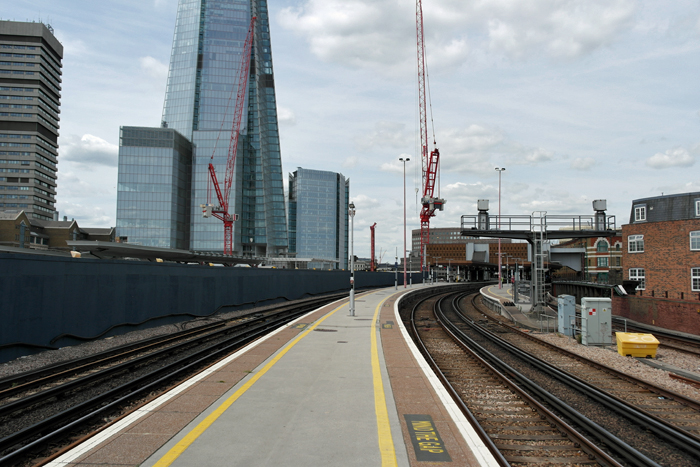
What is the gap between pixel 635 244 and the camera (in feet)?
121

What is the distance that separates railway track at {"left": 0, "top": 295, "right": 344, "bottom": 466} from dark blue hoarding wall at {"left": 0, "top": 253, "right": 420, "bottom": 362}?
1972 mm

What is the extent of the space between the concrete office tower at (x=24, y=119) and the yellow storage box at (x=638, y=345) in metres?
181

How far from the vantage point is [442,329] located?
78.7ft

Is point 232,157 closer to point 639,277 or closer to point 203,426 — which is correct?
point 639,277

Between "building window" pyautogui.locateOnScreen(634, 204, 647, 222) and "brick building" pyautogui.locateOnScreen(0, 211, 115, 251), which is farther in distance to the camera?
"brick building" pyautogui.locateOnScreen(0, 211, 115, 251)

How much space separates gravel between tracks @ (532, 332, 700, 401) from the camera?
12.2m

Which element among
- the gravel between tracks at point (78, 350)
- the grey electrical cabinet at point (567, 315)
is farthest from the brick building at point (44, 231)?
the grey electrical cabinet at point (567, 315)

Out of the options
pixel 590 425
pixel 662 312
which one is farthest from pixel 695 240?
pixel 590 425

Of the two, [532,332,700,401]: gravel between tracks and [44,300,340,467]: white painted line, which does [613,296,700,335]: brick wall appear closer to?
[532,332,700,401]: gravel between tracks

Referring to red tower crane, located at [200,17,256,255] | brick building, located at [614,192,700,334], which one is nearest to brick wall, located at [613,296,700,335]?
brick building, located at [614,192,700,334]

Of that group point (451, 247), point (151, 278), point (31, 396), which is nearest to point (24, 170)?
point (451, 247)

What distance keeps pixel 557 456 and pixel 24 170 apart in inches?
7512

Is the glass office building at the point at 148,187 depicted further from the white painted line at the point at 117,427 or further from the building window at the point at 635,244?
the white painted line at the point at 117,427

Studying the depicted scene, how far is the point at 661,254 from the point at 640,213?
5.31 m
